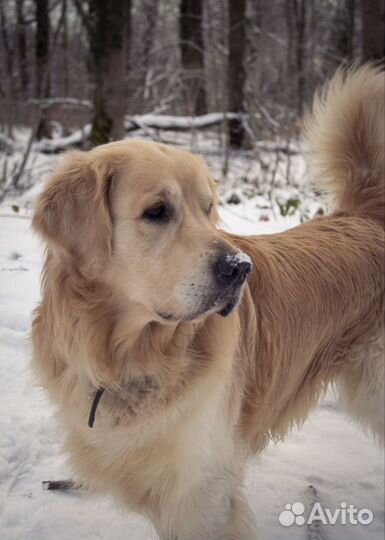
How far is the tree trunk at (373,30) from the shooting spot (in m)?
8.64

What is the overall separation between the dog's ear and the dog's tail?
1758mm

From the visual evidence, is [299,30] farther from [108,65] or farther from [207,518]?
[207,518]

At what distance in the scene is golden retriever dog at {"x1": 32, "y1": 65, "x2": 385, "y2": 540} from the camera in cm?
209

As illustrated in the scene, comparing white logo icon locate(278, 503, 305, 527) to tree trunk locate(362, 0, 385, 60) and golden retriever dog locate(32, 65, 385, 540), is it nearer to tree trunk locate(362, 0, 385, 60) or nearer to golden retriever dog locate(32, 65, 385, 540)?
golden retriever dog locate(32, 65, 385, 540)

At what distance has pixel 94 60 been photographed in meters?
9.21

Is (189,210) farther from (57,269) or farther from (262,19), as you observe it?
(262,19)

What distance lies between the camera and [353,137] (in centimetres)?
338

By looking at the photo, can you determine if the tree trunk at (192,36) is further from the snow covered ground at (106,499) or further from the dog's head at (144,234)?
the dog's head at (144,234)

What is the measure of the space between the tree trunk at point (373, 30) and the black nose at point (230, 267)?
793cm

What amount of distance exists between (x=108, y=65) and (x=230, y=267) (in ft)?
26.9

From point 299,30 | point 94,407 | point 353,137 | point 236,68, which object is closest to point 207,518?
point 94,407

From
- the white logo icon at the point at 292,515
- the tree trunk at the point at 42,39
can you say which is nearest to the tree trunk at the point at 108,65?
the tree trunk at the point at 42,39

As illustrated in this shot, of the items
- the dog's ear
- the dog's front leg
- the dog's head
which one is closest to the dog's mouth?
the dog's head

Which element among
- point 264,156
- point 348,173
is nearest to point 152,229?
point 348,173
